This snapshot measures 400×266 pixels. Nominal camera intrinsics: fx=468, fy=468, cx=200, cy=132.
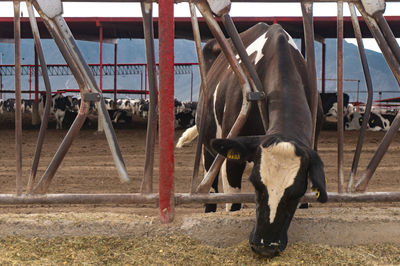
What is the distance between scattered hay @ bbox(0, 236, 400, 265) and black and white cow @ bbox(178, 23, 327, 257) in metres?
0.33

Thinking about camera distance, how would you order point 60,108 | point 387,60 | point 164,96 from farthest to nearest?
1. point 60,108
2. point 387,60
3. point 164,96

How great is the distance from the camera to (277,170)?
2.79m

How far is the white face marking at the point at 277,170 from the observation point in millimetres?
2766

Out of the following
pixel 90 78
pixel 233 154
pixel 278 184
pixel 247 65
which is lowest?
pixel 278 184

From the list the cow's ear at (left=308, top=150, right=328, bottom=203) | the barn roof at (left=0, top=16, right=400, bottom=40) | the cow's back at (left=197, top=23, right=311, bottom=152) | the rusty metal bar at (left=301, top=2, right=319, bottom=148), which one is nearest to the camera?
the cow's ear at (left=308, top=150, right=328, bottom=203)

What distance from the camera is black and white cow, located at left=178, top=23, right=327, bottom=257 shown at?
2777mm

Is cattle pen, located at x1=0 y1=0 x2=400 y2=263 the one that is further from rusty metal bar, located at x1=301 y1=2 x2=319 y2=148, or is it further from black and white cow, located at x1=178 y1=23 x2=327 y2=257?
black and white cow, located at x1=178 y1=23 x2=327 y2=257

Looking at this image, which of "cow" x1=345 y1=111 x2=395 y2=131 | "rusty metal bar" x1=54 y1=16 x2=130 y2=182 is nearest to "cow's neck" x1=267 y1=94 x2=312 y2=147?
"rusty metal bar" x1=54 y1=16 x2=130 y2=182

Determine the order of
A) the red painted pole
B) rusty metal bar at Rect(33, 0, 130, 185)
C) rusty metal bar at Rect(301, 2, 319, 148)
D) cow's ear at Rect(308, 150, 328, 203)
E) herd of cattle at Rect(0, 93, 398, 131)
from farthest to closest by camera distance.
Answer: herd of cattle at Rect(0, 93, 398, 131) < rusty metal bar at Rect(301, 2, 319, 148) < rusty metal bar at Rect(33, 0, 130, 185) < the red painted pole < cow's ear at Rect(308, 150, 328, 203)

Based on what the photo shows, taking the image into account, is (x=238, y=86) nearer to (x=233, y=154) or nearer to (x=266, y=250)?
(x=233, y=154)

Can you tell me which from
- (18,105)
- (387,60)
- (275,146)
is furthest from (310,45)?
(18,105)

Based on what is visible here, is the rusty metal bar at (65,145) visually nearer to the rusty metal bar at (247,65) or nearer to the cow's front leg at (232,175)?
the rusty metal bar at (247,65)

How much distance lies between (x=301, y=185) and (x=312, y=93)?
114cm

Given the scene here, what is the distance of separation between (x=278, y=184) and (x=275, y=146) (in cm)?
23
